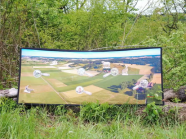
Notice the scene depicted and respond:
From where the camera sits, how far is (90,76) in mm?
3496

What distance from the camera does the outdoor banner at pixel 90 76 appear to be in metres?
3.33

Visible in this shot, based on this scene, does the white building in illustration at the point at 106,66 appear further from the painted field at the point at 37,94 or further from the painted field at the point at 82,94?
the painted field at the point at 37,94

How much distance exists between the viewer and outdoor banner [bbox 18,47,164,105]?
3328 mm

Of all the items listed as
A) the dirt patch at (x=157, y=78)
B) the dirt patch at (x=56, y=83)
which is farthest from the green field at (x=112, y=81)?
the dirt patch at (x=56, y=83)

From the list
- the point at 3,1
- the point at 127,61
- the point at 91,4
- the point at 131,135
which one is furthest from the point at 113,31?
the point at 131,135

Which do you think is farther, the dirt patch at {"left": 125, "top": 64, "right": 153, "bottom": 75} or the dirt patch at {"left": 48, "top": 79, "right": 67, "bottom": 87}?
the dirt patch at {"left": 48, "top": 79, "right": 67, "bottom": 87}

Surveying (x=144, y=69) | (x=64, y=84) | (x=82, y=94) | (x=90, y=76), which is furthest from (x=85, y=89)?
(x=144, y=69)

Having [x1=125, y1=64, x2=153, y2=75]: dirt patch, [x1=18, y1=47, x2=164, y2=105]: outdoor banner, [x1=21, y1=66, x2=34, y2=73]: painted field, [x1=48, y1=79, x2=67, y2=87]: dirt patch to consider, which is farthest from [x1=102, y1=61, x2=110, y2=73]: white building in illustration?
[x1=21, y1=66, x2=34, y2=73]: painted field

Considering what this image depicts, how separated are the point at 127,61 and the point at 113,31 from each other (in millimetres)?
4086

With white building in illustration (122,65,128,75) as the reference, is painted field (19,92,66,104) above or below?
below

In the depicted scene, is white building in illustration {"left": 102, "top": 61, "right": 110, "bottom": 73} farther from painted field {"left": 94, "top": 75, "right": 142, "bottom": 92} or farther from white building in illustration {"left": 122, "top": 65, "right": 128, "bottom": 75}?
white building in illustration {"left": 122, "top": 65, "right": 128, "bottom": 75}

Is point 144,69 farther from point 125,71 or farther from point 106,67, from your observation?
point 106,67

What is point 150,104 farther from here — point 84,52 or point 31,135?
Answer: point 31,135

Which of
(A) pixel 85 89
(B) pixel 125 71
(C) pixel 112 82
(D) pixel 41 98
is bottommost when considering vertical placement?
(D) pixel 41 98
